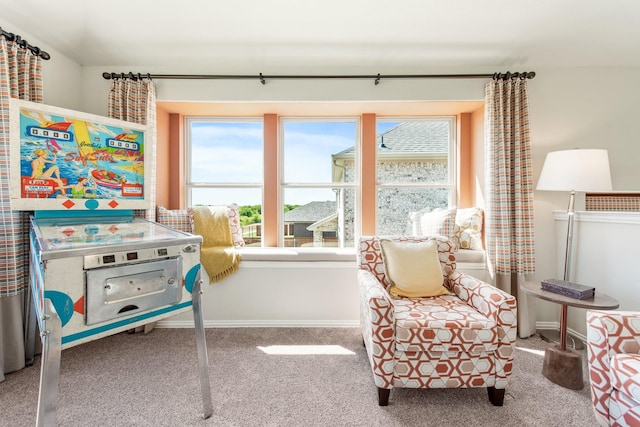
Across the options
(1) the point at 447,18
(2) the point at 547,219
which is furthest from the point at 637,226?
(1) the point at 447,18

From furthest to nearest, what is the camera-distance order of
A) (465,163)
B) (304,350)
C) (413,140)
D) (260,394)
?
1. (413,140)
2. (465,163)
3. (304,350)
4. (260,394)

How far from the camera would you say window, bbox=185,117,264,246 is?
2980 millimetres

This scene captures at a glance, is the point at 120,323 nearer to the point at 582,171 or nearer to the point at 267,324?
the point at 267,324

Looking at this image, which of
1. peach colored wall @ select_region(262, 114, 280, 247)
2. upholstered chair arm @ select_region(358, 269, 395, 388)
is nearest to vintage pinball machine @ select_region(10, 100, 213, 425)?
upholstered chair arm @ select_region(358, 269, 395, 388)

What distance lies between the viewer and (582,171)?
76.5 inches

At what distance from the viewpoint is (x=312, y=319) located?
250cm

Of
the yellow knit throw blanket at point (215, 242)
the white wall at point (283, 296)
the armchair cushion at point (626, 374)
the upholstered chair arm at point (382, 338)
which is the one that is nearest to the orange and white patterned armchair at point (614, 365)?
the armchair cushion at point (626, 374)

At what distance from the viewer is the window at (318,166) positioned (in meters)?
2.97

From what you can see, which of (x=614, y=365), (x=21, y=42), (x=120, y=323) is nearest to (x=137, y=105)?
(x=21, y=42)

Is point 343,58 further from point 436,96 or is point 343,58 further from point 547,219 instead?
point 547,219

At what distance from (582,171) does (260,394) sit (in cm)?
264

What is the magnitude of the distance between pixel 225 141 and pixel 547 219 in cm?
328

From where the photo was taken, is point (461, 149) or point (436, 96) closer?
point (436, 96)

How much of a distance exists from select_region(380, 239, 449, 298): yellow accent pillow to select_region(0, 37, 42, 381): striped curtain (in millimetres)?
2549
